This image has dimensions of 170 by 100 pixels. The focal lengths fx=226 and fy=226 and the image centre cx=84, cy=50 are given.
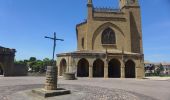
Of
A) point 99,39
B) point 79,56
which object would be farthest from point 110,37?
point 79,56

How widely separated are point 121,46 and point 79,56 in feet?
29.4

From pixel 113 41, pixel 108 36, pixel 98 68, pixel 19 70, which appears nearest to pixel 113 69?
pixel 98 68

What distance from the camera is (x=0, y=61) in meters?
40.3

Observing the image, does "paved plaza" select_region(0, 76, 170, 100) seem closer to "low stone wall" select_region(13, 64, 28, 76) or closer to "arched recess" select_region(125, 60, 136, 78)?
"arched recess" select_region(125, 60, 136, 78)

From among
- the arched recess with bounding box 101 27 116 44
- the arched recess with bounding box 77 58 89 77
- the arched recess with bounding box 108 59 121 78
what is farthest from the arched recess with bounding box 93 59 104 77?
the arched recess with bounding box 101 27 116 44

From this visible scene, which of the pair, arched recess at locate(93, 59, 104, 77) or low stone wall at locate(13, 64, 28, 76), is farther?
low stone wall at locate(13, 64, 28, 76)

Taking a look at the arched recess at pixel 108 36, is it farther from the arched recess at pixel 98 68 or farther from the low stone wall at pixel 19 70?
the low stone wall at pixel 19 70

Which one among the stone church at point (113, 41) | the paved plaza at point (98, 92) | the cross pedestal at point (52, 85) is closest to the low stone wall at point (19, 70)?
the stone church at point (113, 41)

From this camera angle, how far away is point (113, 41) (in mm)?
40531

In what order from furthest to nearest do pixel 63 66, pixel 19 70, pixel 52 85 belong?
1. pixel 19 70
2. pixel 63 66
3. pixel 52 85

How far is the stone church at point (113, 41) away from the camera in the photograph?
36.8m

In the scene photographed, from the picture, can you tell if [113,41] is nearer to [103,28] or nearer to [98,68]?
[103,28]

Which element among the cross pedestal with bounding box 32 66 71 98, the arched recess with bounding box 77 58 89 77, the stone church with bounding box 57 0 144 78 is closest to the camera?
the cross pedestal with bounding box 32 66 71 98

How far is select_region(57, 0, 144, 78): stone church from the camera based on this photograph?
3681 cm
